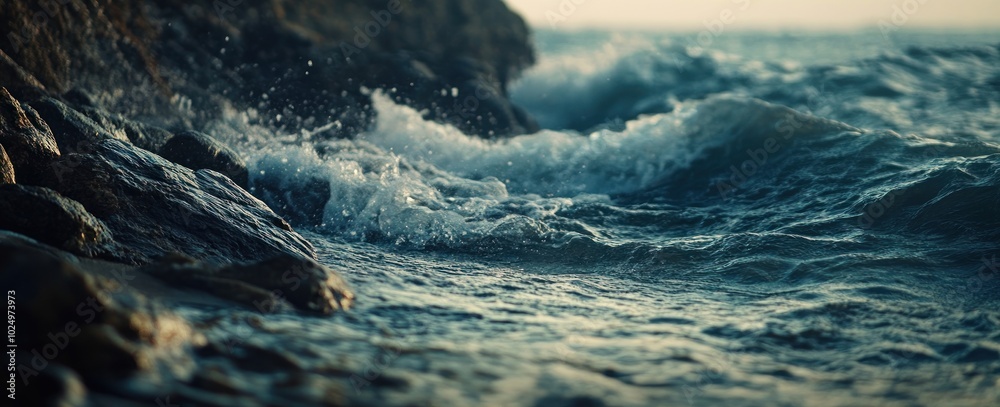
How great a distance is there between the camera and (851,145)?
26.9 ft

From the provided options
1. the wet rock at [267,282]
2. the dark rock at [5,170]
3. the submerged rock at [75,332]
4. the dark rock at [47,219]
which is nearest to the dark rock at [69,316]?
the submerged rock at [75,332]

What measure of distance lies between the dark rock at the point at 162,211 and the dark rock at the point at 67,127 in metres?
0.97

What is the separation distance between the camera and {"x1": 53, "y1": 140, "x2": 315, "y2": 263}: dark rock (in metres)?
4.89

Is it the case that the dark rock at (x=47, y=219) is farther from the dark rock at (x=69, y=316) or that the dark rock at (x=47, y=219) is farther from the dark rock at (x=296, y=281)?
the dark rock at (x=69, y=316)

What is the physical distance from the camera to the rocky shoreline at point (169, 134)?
3.08 meters

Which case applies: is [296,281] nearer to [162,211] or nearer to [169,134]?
[162,211]

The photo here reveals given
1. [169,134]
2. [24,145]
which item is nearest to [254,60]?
[169,134]

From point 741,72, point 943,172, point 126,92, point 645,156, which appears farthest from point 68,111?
point 741,72

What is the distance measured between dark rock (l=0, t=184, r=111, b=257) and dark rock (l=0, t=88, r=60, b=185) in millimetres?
849

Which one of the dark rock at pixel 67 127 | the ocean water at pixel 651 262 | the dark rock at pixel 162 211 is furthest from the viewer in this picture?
the dark rock at pixel 67 127

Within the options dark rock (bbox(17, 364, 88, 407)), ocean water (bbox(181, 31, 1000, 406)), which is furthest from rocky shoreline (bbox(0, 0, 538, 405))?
ocean water (bbox(181, 31, 1000, 406))

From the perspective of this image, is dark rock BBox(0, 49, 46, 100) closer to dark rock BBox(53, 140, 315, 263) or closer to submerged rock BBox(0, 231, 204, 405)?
dark rock BBox(53, 140, 315, 263)

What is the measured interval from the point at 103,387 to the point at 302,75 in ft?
27.3

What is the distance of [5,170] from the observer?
4.72 metres
